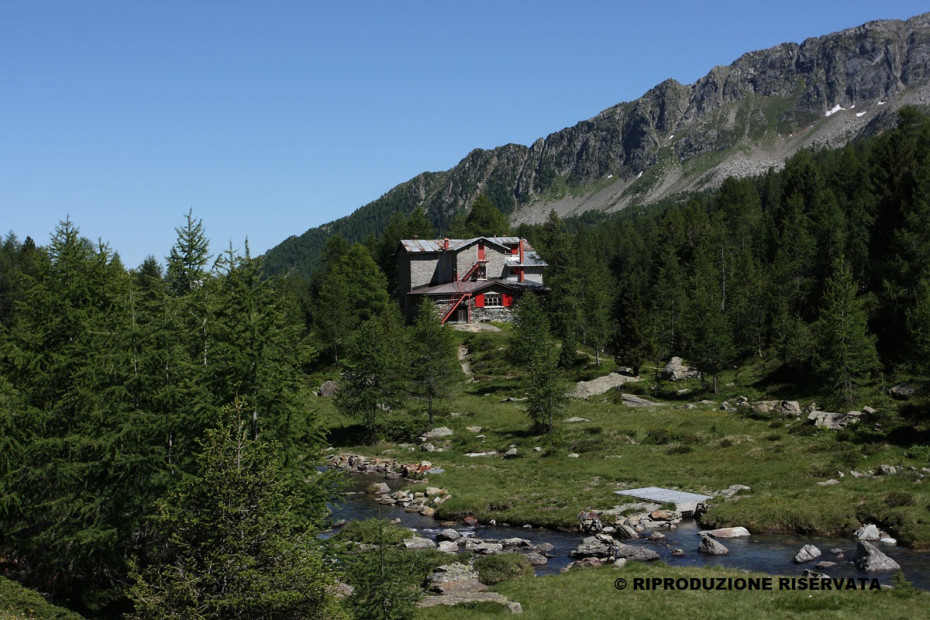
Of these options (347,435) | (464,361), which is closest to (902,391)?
(347,435)

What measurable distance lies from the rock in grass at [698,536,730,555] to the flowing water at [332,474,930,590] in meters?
Answer: 0.26

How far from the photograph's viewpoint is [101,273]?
30312 mm

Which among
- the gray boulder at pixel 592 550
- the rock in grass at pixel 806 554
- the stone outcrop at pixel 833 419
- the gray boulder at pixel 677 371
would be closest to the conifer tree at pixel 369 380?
the gray boulder at pixel 677 371

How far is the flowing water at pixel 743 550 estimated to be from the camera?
28016 mm

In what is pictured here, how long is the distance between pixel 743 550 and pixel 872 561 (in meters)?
5.38

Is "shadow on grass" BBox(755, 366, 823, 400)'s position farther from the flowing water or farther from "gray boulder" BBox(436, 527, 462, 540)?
"gray boulder" BBox(436, 527, 462, 540)

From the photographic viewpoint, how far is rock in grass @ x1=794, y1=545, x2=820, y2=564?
96.8 feet

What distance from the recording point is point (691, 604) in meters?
24.0

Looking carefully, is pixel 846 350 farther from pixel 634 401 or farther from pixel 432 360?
pixel 432 360

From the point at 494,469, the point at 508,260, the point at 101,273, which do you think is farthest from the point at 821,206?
the point at 101,273

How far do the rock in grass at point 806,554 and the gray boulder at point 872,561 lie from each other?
1529 millimetres

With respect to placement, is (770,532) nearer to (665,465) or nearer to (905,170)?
(665,465)

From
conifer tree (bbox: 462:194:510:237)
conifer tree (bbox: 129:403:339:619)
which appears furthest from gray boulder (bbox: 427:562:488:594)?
conifer tree (bbox: 462:194:510:237)

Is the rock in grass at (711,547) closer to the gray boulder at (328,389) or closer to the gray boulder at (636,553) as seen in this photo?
the gray boulder at (636,553)
